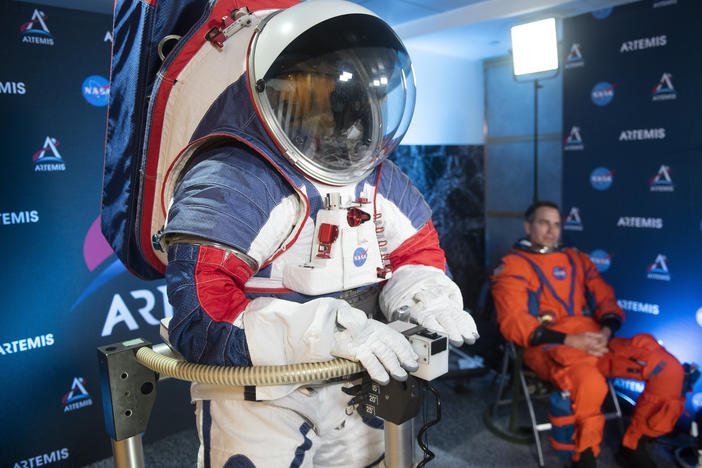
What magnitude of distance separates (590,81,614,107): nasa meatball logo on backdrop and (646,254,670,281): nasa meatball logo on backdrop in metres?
1.09

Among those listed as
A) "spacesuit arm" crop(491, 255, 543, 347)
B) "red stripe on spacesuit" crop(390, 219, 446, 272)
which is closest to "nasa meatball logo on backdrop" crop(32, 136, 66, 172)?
"red stripe on spacesuit" crop(390, 219, 446, 272)

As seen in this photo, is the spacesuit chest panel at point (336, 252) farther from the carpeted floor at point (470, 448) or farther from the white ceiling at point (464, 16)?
A: the white ceiling at point (464, 16)

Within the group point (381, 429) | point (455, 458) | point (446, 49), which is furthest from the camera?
point (446, 49)

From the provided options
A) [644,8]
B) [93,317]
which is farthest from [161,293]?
[644,8]

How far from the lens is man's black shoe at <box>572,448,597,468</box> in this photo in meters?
2.44

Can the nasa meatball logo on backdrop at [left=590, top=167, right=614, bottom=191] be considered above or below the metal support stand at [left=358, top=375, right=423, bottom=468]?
above

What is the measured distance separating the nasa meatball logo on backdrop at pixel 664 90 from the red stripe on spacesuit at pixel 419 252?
8.22 ft

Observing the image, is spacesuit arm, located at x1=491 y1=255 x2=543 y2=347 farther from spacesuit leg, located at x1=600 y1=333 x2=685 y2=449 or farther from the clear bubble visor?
the clear bubble visor

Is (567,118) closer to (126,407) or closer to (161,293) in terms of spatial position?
(161,293)

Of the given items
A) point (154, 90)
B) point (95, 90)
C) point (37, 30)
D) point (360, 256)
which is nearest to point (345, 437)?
point (360, 256)

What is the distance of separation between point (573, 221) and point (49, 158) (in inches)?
131

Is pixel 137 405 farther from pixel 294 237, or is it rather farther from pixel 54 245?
pixel 54 245

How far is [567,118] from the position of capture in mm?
3625

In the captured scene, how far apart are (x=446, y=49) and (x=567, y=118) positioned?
1.06 metres
